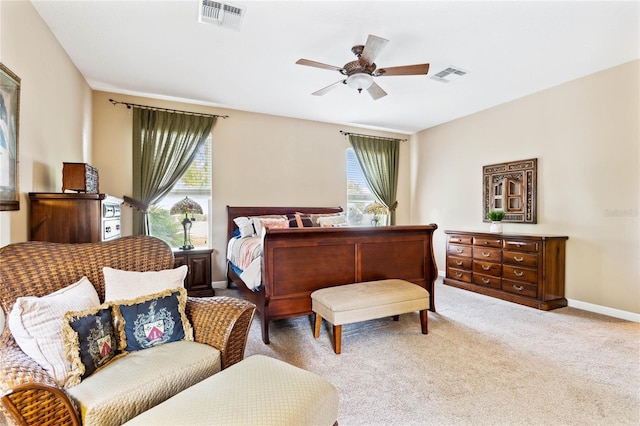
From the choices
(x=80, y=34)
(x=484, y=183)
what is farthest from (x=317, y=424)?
(x=484, y=183)

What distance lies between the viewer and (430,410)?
5.98 feet

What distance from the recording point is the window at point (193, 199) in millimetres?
4398

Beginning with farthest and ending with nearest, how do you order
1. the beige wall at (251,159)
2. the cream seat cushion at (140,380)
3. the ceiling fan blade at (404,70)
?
the beige wall at (251,159) < the ceiling fan blade at (404,70) < the cream seat cushion at (140,380)

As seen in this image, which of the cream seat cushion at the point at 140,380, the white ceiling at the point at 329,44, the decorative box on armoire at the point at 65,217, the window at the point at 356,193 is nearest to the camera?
the cream seat cushion at the point at 140,380

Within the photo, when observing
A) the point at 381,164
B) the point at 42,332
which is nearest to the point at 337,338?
Answer: the point at 42,332

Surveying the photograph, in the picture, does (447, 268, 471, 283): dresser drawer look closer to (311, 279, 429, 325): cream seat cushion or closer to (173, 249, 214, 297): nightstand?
(311, 279, 429, 325): cream seat cushion

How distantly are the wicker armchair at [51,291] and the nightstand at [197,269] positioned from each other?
Result: 2141 millimetres

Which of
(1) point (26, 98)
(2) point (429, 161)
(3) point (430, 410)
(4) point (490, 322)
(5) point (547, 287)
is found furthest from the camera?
(2) point (429, 161)

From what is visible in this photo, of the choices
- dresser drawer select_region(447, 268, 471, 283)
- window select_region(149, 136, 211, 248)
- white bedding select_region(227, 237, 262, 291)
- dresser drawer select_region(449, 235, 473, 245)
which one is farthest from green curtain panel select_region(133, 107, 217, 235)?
dresser drawer select_region(447, 268, 471, 283)

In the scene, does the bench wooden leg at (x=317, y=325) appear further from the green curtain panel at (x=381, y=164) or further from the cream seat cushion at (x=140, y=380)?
the green curtain panel at (x=381, y=164)

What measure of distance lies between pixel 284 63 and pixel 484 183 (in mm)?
3593

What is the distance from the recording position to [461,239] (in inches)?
187

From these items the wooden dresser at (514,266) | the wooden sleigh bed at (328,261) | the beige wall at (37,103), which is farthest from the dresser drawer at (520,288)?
the beige wall at (37,103)

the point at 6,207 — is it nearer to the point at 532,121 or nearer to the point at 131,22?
the point at 131,22
